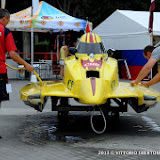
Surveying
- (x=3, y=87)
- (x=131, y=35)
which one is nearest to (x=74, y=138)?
(x=3, y=87)

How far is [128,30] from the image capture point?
21000 millimetres

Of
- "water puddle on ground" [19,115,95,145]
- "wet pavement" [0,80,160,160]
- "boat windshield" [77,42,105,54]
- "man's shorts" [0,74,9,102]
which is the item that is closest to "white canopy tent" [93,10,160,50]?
"wet pavement" [0,80,160,160]

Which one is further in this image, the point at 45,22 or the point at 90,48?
the point at 45,22

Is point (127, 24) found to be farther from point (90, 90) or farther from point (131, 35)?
point (90, 90)

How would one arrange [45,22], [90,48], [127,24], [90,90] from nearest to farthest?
[90,90] → [90,48] → [45,22] → [127,24]

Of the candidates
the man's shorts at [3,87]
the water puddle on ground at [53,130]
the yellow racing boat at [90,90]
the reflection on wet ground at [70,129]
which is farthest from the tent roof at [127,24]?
the man's shorts at [3,87]

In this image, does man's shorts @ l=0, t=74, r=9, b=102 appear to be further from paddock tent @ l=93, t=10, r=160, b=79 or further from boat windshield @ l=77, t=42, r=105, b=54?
paddock tent @ l=93, t=10, r=160, b=79

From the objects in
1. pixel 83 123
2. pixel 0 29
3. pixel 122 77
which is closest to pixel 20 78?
pixel 122 77

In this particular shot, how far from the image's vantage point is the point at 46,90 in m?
7.23

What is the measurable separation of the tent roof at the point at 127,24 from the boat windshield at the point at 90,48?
11.7 meters

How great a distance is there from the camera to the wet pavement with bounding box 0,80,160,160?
233 inches

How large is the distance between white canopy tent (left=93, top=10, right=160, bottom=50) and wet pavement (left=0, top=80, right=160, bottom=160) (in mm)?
10576

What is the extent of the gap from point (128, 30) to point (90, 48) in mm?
13006

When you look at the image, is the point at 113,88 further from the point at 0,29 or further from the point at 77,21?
the point at 77,21
